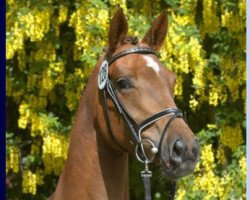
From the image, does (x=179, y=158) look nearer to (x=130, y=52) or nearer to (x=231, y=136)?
(x=130, y=52)

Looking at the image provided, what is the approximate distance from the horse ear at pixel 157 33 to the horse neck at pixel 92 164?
0.96ft

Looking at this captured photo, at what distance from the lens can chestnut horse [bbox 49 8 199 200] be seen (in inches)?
93.5

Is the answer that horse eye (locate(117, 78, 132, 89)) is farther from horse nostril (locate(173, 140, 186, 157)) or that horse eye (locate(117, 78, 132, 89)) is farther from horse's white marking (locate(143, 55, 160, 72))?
horse nostril (locate(173, 140, 186, 157))

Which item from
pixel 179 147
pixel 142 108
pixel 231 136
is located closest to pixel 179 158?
pixel 179 147

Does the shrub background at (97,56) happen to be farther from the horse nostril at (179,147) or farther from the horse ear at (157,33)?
the horse nostril at (179,147)

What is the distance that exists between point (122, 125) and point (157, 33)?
44 centimetres

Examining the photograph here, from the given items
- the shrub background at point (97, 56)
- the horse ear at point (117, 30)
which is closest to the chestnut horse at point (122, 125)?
the horse ear at point (117, 30)

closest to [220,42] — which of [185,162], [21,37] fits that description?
[21,37]

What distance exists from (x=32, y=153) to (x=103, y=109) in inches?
132

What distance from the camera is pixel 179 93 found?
17.4 ft

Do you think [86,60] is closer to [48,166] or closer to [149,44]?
[48,166]

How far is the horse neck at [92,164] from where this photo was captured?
98.8 inches

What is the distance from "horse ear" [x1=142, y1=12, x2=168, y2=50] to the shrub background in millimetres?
2319

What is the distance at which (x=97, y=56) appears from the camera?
201 inches
